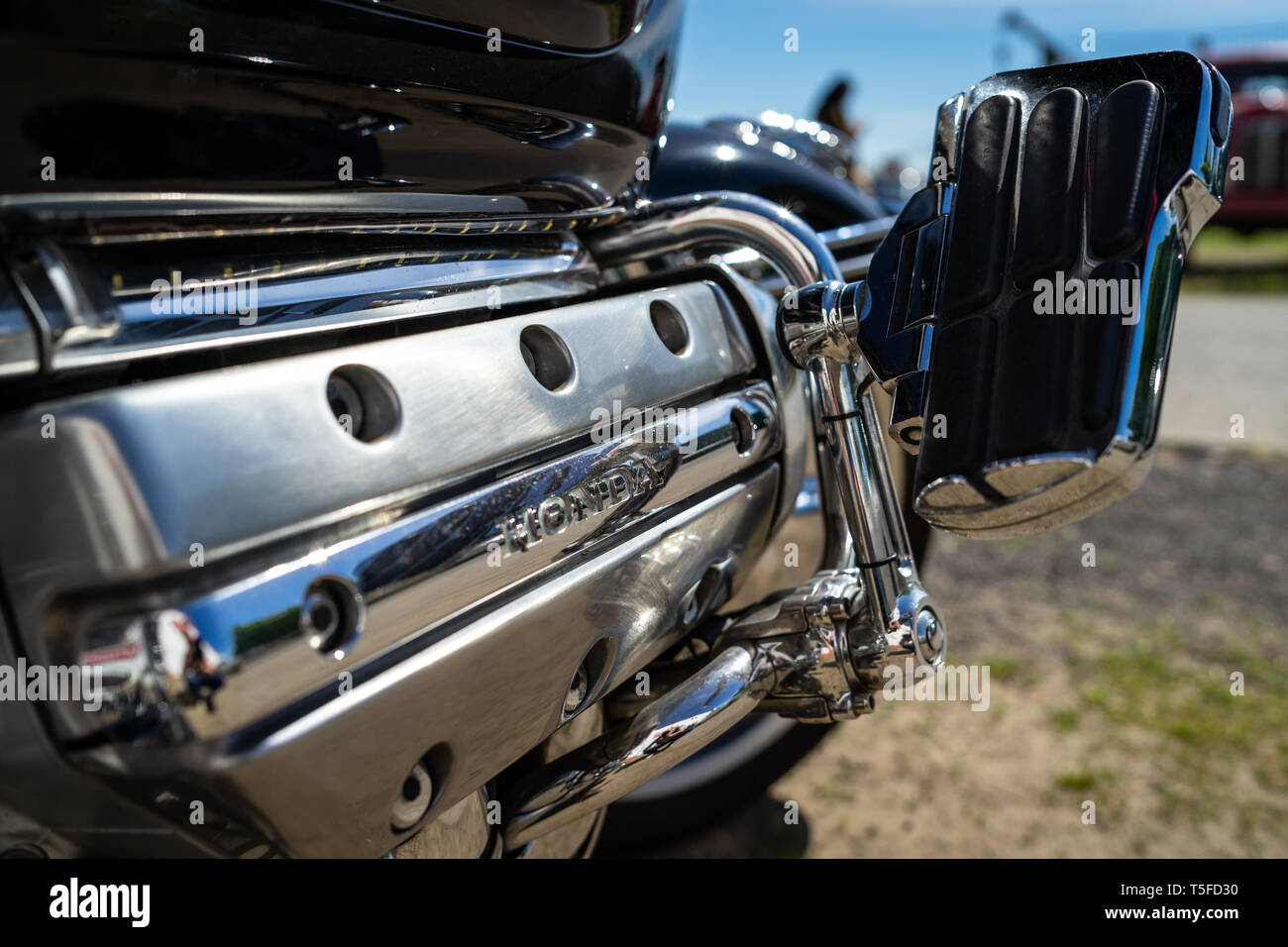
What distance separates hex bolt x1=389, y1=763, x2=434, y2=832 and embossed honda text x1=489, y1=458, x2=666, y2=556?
19 centimetres

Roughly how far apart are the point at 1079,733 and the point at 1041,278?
1645mm

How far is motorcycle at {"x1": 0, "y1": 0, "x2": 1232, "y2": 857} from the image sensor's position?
2.01ft

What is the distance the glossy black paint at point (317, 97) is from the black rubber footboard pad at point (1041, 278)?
0.38 meters

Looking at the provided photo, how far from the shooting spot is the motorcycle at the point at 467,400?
24.2 inches

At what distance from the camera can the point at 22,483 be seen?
0.59 meters

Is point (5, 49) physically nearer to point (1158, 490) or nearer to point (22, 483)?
point (22, 483)

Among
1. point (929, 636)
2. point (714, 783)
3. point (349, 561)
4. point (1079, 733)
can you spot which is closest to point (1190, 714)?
point (1079, 733)
